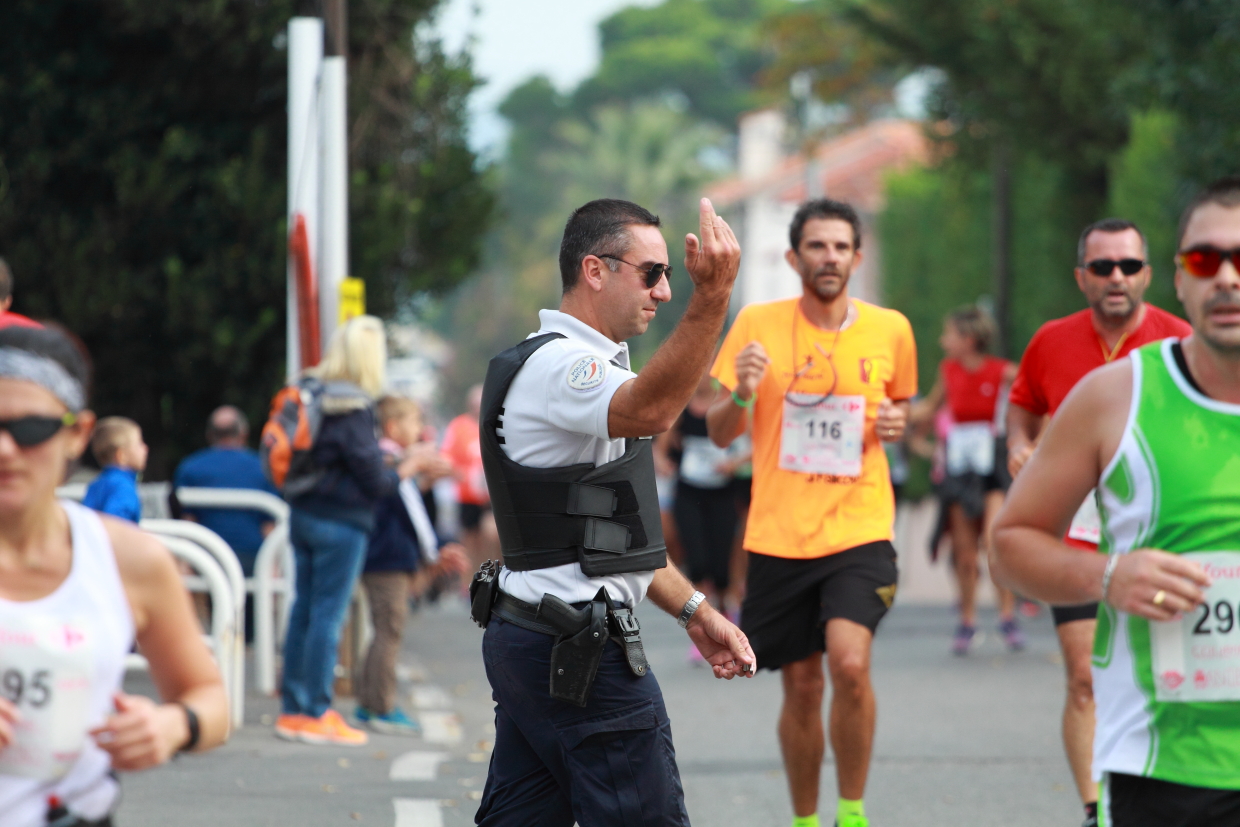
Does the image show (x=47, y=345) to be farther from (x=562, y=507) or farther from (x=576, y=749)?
(x=576, y=749)

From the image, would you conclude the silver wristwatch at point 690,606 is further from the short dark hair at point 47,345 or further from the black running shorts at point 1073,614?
the black running shorts at point 1073,614

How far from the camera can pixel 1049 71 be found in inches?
779

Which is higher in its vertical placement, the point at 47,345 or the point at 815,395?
the point at 47,345

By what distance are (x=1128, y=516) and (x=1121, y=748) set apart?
0.41 meters

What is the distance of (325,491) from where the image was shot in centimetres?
800

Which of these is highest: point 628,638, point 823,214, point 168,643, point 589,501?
point 823,214

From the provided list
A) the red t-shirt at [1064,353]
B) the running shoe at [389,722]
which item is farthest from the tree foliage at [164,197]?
the red t-shirt at [1064,353]

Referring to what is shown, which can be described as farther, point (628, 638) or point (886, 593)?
point (886, 593)

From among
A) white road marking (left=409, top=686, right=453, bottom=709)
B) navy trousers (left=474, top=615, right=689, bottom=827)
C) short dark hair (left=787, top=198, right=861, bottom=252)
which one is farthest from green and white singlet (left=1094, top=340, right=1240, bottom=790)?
white road marking (left=409, top=686, right=453, bottom=709)

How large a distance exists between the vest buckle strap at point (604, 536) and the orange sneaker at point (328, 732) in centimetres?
453

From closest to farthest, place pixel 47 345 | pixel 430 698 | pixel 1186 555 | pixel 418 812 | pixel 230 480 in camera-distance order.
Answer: pixel 47 345 → pixel 1186 555 → pixel 418 812 → pixel 430 698 → pixel 230 480

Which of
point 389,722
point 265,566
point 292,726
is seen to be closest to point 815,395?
point 292,726

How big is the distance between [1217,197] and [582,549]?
1.63 meters

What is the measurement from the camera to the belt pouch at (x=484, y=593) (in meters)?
4.13
